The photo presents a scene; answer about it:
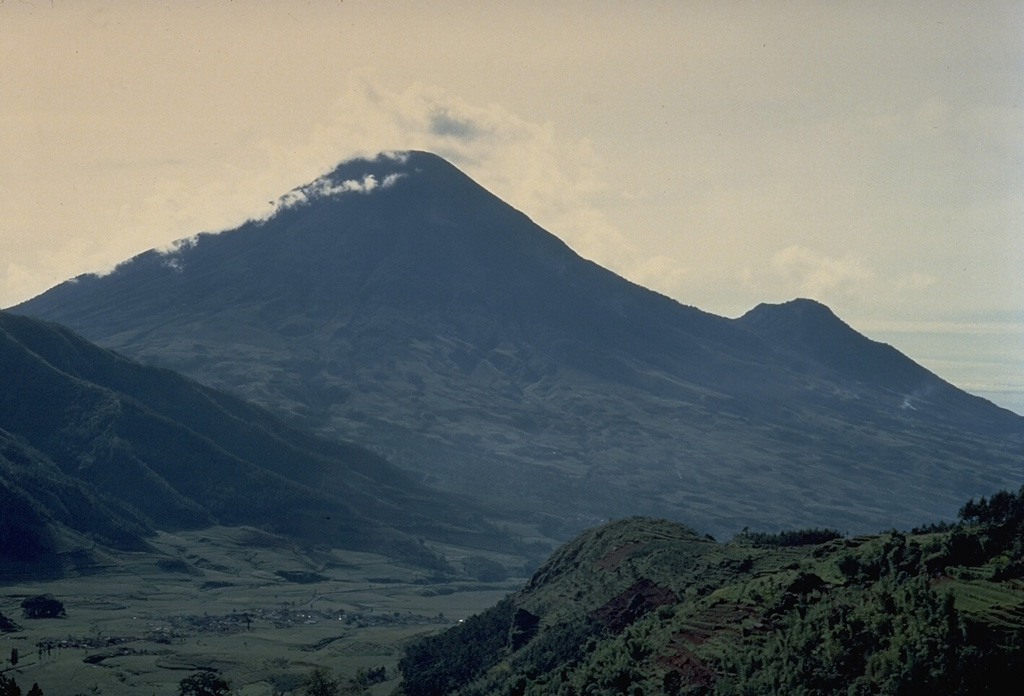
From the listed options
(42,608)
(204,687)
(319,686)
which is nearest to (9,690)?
(319,686)

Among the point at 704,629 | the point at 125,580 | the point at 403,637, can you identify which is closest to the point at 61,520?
the point at 125,580

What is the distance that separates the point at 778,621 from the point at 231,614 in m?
94.8

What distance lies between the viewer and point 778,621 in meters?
48.5

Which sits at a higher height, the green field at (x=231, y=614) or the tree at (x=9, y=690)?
the tree at (x=9, y=690)

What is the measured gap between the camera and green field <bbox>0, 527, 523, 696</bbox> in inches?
3829

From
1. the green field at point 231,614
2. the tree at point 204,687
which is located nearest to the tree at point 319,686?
the green field at point 231,614

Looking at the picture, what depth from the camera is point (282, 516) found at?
7594 inches

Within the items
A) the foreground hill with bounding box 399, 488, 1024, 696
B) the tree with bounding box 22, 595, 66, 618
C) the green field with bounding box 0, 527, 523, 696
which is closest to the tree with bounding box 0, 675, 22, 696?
the foreground hill with bounding box 399, 488, 1024, 696

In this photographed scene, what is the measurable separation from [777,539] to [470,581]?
353ft

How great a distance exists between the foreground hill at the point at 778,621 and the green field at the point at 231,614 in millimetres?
15411

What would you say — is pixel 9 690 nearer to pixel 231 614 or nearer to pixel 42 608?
pixel 42 608

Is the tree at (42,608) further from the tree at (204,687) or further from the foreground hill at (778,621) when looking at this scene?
the foreground hill at (778,621)

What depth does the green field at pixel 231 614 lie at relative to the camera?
97.2 metres

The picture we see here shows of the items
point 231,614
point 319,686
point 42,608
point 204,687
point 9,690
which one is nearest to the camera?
point 9,690
